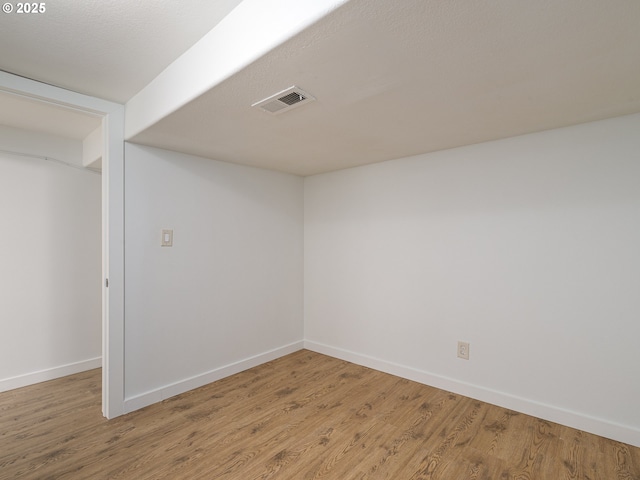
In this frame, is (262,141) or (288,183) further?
(288,183)

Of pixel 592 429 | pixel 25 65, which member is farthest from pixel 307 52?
pixel 592 429

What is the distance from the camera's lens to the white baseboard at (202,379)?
2383mm

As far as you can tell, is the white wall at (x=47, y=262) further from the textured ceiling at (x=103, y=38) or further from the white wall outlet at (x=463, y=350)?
the white wall outlet at (x=463, y=350)

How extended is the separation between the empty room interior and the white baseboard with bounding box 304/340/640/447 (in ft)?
0.05

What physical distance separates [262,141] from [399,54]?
1330 millimetres

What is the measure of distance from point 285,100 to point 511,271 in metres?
1.98

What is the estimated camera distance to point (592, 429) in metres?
2.03

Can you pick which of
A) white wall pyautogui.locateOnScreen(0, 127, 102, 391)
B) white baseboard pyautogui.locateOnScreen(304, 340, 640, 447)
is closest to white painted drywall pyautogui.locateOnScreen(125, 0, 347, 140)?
white wall pyautogui.locateOnScreen(0, 127, 102, 391)

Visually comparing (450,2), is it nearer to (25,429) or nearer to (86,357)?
(25,429)

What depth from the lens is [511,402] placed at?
2.32 metres

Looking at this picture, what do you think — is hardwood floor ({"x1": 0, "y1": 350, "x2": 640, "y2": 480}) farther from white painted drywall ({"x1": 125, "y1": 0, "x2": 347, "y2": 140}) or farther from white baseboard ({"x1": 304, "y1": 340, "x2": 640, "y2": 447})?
white painted drywall ({"x1": 125, "y1": 0, "x2": 347, "y2": 140})

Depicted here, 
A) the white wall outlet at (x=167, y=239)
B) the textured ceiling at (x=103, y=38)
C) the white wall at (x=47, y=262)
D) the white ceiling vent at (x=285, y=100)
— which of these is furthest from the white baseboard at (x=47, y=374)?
the white ceiling vent at (x=285, y=100)

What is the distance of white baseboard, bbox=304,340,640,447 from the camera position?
1958 mm

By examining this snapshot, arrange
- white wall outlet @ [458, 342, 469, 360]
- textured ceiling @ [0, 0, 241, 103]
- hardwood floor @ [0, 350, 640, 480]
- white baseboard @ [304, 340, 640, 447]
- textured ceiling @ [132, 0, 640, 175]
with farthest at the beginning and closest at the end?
white wall outlet @ [458, 342, 469, 360] → white baseboard @ [304, 340, 640, 447] → hardwood floor @ [0, 350, 640, 480] → textured ceiling @ [0, 0, 241, 103] → textured ceiling @ [132, 0, 640, 175]
